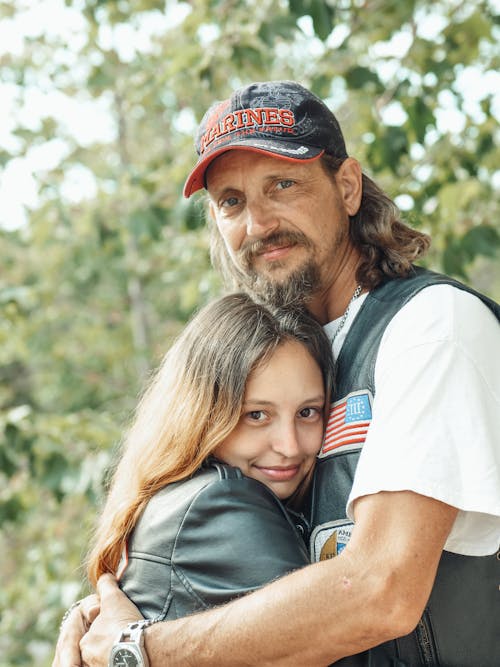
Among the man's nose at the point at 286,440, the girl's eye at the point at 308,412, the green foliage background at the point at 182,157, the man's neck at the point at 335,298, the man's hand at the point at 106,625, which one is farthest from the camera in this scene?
the green foliage background at the point at 182,157

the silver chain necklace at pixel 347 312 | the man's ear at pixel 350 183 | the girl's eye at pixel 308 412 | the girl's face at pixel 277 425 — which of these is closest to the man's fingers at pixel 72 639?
the girl's face at pixel 277 425

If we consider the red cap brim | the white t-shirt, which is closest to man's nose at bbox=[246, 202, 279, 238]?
the red cap brim

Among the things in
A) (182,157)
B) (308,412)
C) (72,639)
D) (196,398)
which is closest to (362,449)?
(308,412)

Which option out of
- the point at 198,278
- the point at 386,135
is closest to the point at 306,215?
the point at 386,135

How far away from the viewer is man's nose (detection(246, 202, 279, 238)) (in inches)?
95.8

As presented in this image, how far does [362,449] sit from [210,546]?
0.40m

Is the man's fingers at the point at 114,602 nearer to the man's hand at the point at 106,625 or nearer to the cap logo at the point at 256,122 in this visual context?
the man's hand at the point at 106,625

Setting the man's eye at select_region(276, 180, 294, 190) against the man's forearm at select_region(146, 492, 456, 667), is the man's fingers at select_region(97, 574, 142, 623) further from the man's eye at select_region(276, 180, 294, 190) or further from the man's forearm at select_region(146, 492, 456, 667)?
the man's eye at select_region(276, 180, 294, 190)

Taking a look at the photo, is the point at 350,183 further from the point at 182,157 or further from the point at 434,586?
the point at 182,157

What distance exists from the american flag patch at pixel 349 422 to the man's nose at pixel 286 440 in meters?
0.08

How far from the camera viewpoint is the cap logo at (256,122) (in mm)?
2348

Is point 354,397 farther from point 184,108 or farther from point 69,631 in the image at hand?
point 184,108

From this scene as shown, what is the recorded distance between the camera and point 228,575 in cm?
A: 184

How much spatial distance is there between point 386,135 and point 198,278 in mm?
1568
